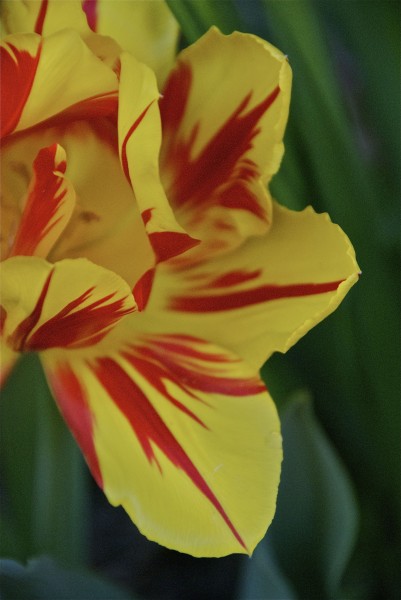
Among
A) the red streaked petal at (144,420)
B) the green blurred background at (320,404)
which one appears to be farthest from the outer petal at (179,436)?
the green blurred background at (320,404)

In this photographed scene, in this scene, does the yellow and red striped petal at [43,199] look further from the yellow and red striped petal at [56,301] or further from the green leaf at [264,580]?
the green leaf at [264,580]

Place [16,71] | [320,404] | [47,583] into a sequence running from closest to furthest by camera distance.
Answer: [16,71] < [47,583] < [320,404]

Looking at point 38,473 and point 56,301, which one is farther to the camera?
point 38,473

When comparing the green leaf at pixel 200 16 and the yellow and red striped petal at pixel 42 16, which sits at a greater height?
the yellow and red striped petal at pixel 42 16

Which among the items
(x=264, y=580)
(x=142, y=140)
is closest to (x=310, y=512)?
(x=264, y=580)

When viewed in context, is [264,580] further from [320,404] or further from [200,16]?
[200,16]

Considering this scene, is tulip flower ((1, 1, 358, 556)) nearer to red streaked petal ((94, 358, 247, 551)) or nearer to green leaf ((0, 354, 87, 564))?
red streaked petal ((94, 358, 247, 551))

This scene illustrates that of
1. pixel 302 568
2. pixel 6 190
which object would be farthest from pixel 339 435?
pixel 6 190
